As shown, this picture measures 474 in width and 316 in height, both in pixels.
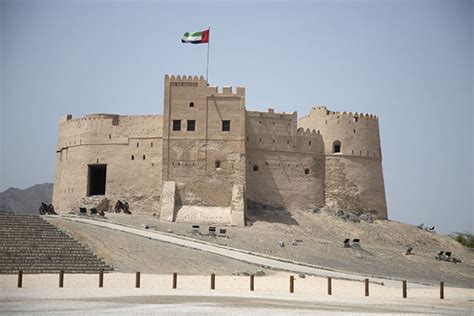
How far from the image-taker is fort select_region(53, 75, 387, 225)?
40.5m

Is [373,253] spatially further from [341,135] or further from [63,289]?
[63,289]

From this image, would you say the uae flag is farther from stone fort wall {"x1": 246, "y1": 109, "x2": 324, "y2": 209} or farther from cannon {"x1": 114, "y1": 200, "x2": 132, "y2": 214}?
cannon {"x1": 114, "y1": 200, "x2": 132, "y2": 214}

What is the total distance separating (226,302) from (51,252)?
33.1 ft

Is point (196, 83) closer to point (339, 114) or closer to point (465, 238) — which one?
point (339, 114)

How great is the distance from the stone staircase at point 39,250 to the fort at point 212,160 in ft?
39.8

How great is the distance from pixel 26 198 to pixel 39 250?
46833 millimetres

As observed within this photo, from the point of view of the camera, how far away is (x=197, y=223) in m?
38.7

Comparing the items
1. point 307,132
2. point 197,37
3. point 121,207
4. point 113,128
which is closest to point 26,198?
point 113,128

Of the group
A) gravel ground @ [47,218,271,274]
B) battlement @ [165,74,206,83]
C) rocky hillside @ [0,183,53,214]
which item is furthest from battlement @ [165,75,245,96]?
rocky hillside @ [0,183,53,214]

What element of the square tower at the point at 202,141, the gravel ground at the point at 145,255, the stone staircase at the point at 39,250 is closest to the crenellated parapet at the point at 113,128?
the square tower at the point at 202,141

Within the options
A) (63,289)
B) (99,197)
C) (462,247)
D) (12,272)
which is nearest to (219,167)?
(99,197)

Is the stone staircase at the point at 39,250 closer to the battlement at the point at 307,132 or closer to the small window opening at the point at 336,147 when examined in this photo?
the battlement at the point at 307,132

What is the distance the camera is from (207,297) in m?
18.2

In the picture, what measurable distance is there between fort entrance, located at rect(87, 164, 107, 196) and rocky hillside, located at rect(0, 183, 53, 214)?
23.8 meters
